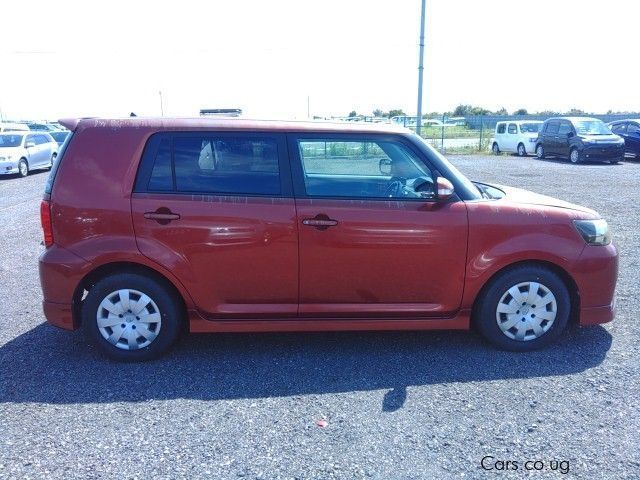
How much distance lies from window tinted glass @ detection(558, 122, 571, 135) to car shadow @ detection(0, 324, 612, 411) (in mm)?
19375

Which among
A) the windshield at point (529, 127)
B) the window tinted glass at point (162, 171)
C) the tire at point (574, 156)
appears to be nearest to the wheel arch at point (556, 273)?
the window tinted glass at point (162, 171)

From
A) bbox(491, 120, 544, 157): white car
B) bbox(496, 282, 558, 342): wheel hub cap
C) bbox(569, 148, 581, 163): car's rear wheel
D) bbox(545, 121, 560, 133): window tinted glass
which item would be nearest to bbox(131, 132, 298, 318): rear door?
bbox(496, 282, 558, 342): wheel hub cap

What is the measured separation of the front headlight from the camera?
13.4 feet

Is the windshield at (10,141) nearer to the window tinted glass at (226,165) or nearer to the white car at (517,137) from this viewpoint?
the window tinted glass at (226,165)

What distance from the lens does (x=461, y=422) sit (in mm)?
3197

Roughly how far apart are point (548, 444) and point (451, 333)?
5.27 ft

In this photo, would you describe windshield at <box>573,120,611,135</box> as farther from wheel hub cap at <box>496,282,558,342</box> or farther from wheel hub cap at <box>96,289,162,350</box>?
wheel hub cap at <box>96,289,162,350</box>

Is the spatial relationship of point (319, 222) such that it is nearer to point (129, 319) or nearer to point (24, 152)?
point (129, 319)

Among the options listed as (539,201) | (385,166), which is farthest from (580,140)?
(385,166)

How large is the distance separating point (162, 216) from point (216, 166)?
0.54 meters

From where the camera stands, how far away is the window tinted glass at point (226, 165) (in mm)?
3916

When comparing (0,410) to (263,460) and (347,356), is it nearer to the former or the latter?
(263,460)

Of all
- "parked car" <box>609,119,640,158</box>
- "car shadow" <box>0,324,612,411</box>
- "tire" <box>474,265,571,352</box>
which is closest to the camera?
"car shadow" <box>0,324,612,411</box>

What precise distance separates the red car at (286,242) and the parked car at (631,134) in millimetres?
21050
